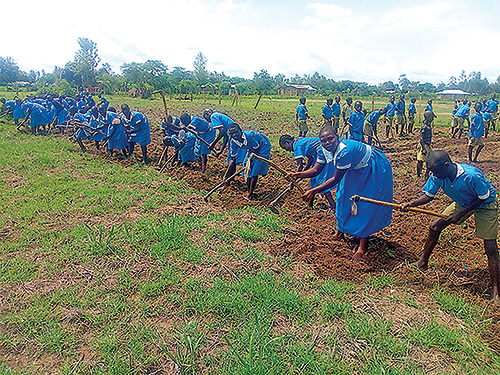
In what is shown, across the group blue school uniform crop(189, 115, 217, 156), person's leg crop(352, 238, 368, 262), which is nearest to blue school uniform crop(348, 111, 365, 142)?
blue school uniform crop(189, 115, 217, 156)

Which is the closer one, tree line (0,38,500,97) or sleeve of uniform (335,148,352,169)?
sleeve of uniform (335,148,352,169)

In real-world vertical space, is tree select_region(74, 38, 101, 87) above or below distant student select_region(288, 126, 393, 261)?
above

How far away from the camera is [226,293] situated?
3713mm

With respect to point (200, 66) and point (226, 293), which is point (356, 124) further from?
point (200, 66)

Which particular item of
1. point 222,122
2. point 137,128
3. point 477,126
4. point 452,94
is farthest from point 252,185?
point 452,94

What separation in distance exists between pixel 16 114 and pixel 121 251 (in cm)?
1395

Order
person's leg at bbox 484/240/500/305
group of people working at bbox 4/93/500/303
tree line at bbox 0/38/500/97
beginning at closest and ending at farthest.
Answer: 1. group of people working at bbox 4/93/500/303
2. person's leg at bbox 484/240/500/305
3. tree line at bbox 0/38/500/97

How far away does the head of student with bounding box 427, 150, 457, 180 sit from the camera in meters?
3.30

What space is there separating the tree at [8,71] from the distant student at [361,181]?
7282 centimetres

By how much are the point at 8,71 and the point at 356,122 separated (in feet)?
245

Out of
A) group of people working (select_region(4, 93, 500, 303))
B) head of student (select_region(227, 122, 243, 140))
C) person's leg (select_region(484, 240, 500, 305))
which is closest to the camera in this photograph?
group of people working (select_region(4, 93, 500, 303))

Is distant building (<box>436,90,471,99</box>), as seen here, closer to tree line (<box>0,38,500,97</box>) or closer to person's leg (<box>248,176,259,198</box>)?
tree line (<box>0,38,500,97</box>)

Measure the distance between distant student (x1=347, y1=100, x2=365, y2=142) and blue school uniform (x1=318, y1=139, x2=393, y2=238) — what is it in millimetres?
5885

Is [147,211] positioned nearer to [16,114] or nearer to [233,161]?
[233,161]
